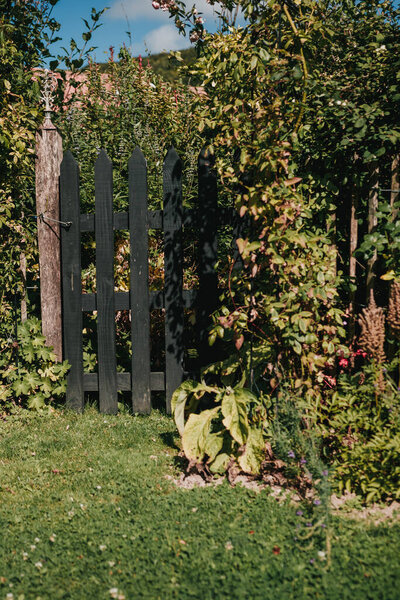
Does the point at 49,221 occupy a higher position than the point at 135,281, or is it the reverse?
the point at 49,221

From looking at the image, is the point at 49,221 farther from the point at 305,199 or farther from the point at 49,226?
the point at 305,199

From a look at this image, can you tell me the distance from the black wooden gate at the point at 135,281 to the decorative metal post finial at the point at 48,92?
0.40 meters

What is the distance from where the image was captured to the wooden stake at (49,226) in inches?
149

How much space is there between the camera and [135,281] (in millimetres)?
3729

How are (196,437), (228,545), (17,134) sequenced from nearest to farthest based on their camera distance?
1. (228,545)
2. (196,437)
3. (17,134)

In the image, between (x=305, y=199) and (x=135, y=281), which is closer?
(x=305, y=199)

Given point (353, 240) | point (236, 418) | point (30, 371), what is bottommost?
point (236, 418)

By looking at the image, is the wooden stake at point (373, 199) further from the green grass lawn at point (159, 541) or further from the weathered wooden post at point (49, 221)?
the weathered wooden post at point (49, 221)

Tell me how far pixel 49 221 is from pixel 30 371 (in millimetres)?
1141

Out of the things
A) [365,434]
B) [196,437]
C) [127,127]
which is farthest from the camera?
[127,127]

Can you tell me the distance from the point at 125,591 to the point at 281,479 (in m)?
1.08

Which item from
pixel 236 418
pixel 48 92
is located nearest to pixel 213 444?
pixel 236 418

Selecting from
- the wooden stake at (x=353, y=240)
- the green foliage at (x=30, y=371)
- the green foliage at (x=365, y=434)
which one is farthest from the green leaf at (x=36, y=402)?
the wooden stake at (x=353, y=240)

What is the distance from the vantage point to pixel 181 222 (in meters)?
3.66
